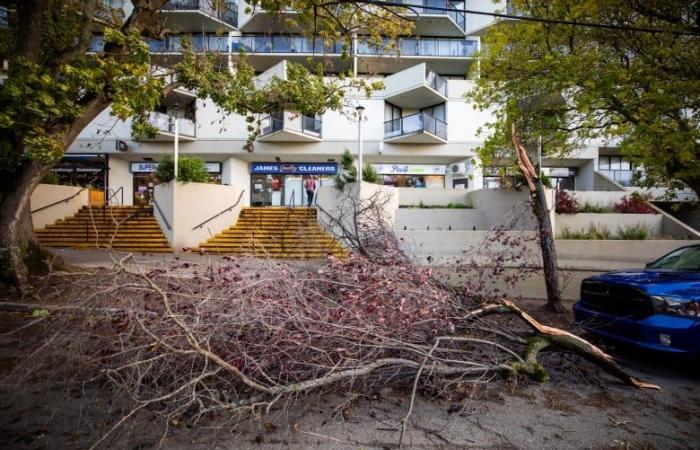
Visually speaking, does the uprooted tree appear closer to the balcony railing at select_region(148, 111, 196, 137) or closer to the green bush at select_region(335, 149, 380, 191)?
the green bush at select_region(335, 149, 380, 191)

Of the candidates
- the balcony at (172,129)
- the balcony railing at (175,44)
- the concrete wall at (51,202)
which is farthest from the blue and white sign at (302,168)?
the concrete wall at (51,202)

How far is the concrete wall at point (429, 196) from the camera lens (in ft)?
54.3

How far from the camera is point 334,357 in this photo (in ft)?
10.6

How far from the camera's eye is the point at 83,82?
Answer: 590cm

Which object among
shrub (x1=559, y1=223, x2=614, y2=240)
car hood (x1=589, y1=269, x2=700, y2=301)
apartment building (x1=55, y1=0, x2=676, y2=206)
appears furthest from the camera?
apartment building (x1=55, y1=0, x2=676, y2=206)

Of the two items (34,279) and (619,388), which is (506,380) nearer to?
(619,388)

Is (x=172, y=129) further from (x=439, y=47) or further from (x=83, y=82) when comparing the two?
(x=439, y=47)

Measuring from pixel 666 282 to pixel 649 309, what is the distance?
0.41 meters

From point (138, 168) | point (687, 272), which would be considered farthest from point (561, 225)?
point (138, 168)

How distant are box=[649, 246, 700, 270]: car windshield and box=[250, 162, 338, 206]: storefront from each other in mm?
18626

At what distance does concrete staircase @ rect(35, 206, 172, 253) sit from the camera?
13422mm

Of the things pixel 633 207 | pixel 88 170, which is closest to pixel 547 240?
pixel 633 207

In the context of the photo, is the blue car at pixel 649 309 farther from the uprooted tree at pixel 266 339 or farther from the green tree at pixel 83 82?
the green tree at pixel 83 82

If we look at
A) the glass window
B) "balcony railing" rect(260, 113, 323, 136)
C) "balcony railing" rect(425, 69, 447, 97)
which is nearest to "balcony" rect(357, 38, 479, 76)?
"balcony railing" rect(425, 69, 447, 97)
